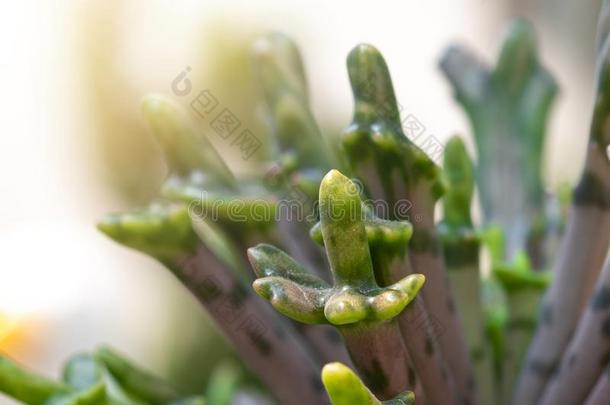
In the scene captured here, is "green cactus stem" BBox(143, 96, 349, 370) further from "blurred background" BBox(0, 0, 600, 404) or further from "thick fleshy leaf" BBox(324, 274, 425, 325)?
"blurred background" BBox(0, 0, 600, 404)

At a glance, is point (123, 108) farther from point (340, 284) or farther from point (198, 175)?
point (340, 284)

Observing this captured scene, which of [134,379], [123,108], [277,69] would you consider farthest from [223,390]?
[123,108]

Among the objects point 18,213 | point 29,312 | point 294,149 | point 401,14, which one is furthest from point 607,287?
point 18,213

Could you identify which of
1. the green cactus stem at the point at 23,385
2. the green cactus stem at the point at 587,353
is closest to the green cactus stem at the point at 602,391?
the green cactus stem at the point at 587,353

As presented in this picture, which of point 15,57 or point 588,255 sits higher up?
point 15,57

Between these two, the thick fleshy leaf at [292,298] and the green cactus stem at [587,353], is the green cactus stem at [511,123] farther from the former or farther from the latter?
the thick fleshy leaf at [292,298]

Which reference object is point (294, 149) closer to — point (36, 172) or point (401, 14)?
point (401, 14)
